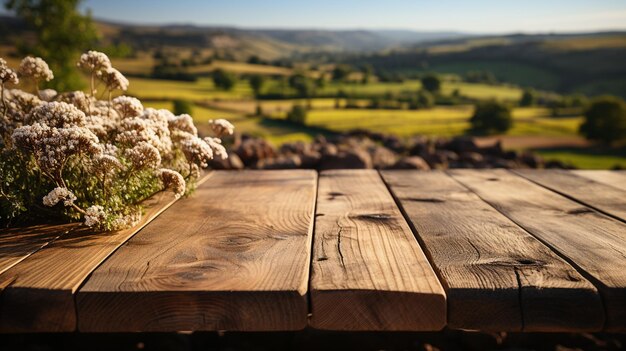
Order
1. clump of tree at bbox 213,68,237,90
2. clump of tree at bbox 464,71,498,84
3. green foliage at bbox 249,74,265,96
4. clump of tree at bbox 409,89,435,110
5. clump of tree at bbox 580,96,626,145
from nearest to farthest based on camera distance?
1. clump of tree at bbox 580,96,626,145
2. clump of tree at bbox 409,89,435,110
3. clump of tree at bbox 213,68,237,90
4. green foliage at bbox 249,74,265,96
5. clump of tree at bbox 464,71,498,84

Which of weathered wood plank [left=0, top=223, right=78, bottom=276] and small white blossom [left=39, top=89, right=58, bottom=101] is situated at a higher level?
small white blossom [left=39, top=89, right=58, bottom=101]

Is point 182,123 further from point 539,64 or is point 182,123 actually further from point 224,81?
point 539,64

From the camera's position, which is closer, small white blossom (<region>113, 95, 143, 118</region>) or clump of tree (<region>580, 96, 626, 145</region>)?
small white blossom (<region>113, 95, 143, 118</region>)

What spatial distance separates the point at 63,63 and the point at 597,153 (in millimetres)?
40759

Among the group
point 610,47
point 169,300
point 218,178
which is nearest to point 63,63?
point 218,178

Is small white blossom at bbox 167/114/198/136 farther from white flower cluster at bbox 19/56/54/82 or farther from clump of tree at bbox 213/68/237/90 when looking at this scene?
clump of tree at bbox 213/68/237/90

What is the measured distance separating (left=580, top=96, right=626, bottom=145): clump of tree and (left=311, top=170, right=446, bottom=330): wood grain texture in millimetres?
44904

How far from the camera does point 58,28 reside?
28969 millimetres

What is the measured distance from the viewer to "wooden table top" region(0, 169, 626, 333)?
1.48 metres

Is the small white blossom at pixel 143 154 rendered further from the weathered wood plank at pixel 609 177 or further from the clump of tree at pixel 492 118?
the clump of tree at pixel 492 118

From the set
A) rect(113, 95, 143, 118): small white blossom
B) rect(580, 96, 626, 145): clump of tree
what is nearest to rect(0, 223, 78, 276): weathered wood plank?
rect(113, 95, 143, 118): small white blossom

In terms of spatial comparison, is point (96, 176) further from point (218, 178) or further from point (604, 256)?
point (604, 256)

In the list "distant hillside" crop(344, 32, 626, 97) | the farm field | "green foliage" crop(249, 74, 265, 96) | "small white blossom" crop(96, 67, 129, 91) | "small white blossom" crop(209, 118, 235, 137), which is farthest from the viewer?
"distant hillside" crop(344, 32, 626, 97)

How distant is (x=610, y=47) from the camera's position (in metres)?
103
